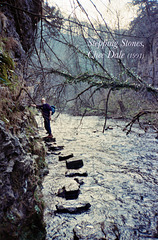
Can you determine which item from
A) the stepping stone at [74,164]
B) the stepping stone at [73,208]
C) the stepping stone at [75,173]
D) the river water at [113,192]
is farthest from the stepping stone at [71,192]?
the stepping stone at [74,164]

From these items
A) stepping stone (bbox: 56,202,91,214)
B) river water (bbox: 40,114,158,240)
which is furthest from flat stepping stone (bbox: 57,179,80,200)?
stepping stone (bbox: 56,202,91,214)

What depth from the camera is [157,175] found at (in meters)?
4.26

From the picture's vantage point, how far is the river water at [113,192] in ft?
8.77

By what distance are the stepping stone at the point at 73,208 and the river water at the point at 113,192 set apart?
0.23ft

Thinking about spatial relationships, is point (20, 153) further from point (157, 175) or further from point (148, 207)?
point (157, 175)

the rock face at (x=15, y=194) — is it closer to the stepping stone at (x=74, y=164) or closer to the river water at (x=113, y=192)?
the river water at (x=113, y=192)

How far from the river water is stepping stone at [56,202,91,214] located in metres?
0.07

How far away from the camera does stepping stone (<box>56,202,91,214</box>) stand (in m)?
3.04

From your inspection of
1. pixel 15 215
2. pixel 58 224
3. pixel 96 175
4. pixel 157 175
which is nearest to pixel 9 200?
pixel 15 215

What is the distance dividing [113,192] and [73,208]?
3.40 ft

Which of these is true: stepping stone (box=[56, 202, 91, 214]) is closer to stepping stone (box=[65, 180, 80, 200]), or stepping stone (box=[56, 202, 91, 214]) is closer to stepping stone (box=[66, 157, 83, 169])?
stepping stone (box=[65, 180, 80, 200])

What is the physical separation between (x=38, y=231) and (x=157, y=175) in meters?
3.20

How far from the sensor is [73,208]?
3.07 meters

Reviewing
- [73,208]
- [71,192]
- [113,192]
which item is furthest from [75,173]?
[73,208]
